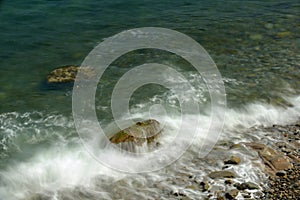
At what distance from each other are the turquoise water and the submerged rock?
1336 millimetres

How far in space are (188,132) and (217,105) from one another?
1822mm

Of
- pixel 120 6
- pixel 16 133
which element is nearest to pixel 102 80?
pixel 16 133

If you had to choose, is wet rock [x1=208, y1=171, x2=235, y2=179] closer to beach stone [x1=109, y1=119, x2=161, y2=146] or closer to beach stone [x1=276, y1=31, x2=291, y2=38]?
beach stone [x1=109, y1=119, x2=161, y2=146]

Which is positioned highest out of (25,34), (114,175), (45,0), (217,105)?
(45,0)

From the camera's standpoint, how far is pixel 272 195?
858 cm

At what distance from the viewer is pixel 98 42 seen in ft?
55.9

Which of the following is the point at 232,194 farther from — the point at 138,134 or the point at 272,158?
the point at 138,134

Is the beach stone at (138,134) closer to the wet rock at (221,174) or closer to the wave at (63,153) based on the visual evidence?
the wave at (63,153)

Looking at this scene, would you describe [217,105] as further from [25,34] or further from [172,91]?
[25,34]

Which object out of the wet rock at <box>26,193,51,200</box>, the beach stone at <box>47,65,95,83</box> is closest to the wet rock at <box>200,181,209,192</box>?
the wet rock at <box>26,193,51,200</box>

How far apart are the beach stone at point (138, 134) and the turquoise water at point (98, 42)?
1332 mm

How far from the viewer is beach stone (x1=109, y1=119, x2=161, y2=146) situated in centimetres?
1031

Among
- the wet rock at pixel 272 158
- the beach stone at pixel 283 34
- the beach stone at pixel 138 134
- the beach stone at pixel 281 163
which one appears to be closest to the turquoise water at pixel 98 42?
the beach stone at pixel 283 34

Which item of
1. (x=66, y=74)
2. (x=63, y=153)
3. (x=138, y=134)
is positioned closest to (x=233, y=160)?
(x=138, y=134)
